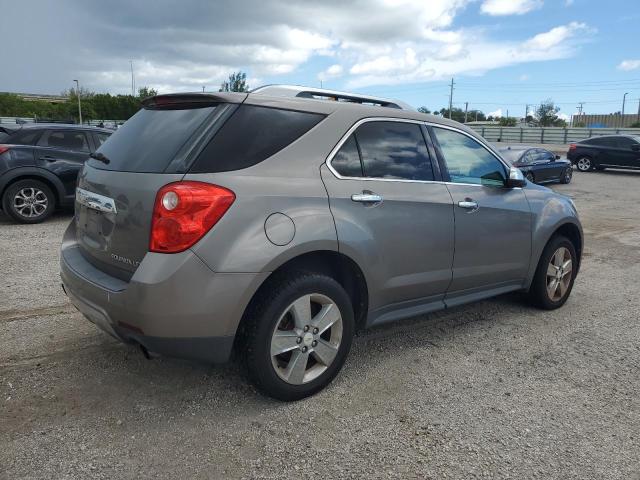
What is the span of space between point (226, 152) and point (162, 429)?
1.51m

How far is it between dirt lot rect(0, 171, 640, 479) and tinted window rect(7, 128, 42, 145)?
484 cm

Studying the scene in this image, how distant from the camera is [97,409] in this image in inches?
117

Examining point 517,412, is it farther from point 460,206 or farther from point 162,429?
point 162,429

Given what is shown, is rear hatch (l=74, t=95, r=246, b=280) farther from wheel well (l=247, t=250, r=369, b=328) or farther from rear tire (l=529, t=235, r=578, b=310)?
rear tire (l=529, t=235, r=578, b=310)

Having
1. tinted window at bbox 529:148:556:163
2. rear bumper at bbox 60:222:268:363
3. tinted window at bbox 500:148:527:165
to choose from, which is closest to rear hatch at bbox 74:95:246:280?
rear bumper at bbox 60:222:268:363

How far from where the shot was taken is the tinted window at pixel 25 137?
8.35 metres

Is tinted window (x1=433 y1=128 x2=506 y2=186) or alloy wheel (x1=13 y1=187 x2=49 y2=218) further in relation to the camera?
alloy wheel (x1=13 y1=187 x2=49 y2=218)

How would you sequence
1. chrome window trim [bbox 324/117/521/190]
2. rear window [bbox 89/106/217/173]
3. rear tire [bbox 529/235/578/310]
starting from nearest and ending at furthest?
rear window [bbox 89/106/217/173]
chrome window trim [bbox 324/117/521/190]
rear tire [bbox 529/235/578/310]

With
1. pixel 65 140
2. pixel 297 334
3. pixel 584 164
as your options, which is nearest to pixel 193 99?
pixel 297 334

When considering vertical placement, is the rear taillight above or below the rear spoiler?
below

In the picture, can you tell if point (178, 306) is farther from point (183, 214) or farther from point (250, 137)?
Result: point (250, 137)

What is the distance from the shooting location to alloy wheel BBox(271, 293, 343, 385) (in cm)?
294

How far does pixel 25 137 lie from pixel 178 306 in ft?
24.1

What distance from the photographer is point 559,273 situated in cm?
484
